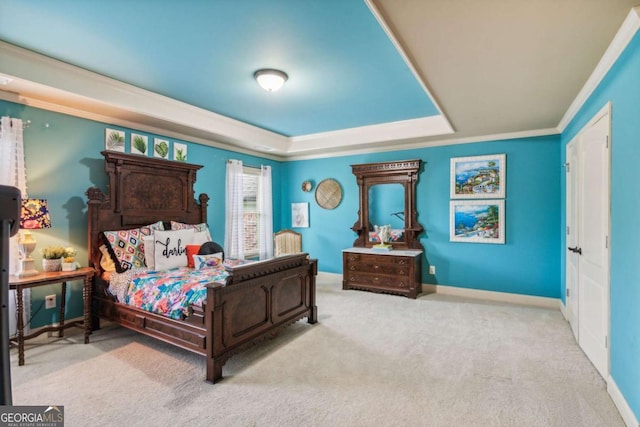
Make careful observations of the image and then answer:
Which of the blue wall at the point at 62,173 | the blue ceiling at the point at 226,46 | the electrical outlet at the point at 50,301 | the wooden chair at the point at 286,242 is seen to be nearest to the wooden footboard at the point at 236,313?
the electrical outlet at the point at 50,301

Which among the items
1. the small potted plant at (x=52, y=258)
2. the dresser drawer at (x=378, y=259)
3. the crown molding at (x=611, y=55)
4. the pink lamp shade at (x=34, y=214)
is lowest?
the dresser drawer at (x=378, y=259)

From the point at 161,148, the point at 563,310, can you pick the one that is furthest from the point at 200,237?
the point at 563,310

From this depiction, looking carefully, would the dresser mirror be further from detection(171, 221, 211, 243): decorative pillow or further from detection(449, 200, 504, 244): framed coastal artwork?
detection(171, 221, 211, 243): decorative pillow

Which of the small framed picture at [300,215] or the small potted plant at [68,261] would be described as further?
the small framed picture at [300,215]

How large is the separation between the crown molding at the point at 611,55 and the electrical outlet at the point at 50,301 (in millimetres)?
5070

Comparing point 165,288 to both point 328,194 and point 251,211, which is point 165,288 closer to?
point 251,211

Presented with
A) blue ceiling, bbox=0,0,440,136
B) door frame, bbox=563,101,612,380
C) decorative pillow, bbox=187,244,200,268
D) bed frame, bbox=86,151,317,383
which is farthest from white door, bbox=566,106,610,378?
decorative pillow, bbox=187,244,200,268

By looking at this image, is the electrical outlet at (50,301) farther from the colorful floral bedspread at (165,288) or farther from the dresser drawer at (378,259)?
the dresser drawer at (378,259)

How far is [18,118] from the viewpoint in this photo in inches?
120

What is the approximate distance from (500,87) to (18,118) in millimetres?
4441

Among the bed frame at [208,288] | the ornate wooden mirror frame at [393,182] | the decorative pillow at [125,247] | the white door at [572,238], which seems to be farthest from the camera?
the ornate wooden mirror frame at [393,182]

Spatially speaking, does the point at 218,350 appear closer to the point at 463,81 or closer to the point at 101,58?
the point at 101,58

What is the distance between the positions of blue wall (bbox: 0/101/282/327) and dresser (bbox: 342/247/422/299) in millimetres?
3484

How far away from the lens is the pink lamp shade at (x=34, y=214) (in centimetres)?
275
